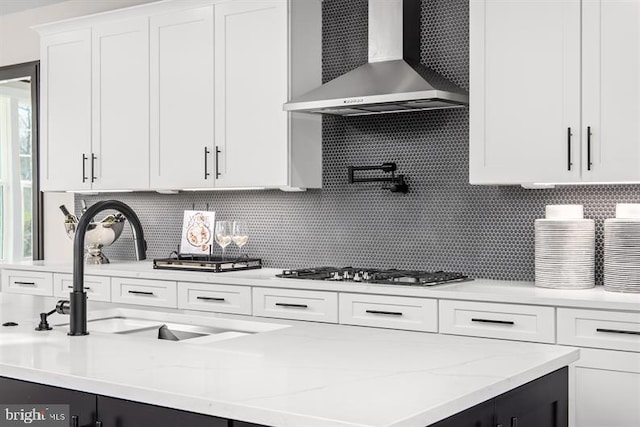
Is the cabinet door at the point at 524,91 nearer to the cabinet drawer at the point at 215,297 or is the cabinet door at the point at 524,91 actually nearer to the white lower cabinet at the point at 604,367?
the white lower cabinet at the point at 604,367

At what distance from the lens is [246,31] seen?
15.8 feet

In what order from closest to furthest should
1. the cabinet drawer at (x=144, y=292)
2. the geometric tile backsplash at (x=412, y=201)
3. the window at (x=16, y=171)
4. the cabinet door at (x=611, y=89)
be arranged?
the cabinet door at (x=611, y=89) → the geometric tile backsplash at (x=412, y=201) → the cabinet drawer at (x=144, y=292) → the window at (x=16, y=171)

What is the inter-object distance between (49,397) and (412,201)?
3033 mm

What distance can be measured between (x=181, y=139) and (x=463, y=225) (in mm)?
1877

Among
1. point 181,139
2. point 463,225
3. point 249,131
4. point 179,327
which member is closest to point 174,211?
point 181,139

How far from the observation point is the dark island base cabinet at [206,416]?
1.59m

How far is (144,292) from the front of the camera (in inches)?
194

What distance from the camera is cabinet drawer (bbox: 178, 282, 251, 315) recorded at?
175 inches

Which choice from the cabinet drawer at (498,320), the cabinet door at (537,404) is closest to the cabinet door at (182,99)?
the cabinet drawer at (498,320)

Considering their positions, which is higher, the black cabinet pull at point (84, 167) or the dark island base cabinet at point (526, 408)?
the black cabinet pull at point (84, 167)

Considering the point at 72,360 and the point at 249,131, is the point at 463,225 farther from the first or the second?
the point at 72,360

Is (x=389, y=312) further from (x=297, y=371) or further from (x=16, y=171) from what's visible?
(x=16, y=171)

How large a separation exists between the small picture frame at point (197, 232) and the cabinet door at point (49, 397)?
3.21 meters

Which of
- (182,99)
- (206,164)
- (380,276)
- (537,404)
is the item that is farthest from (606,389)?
(182,99)
